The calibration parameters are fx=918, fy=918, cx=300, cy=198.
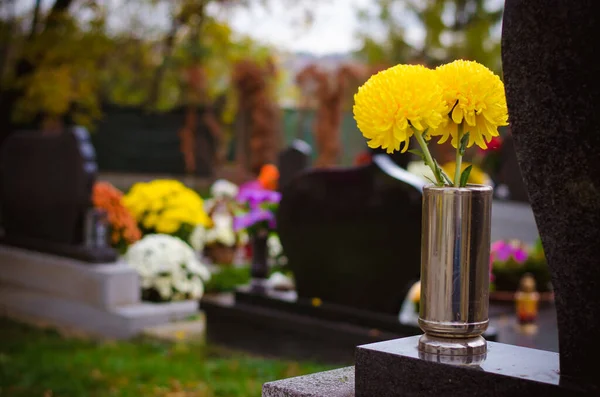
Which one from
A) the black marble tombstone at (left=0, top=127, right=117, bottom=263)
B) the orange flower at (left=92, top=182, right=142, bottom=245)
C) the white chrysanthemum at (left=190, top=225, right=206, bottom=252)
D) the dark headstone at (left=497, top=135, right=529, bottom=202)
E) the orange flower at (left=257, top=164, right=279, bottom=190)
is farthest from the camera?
the dark headstone at (left=497, top=135, right=529, bottom=202)

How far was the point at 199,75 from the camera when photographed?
2361 cm

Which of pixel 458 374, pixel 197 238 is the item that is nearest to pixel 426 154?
pixel 458 374

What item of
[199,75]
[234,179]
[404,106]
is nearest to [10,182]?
[404,106]

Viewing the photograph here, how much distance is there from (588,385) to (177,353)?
5.41m

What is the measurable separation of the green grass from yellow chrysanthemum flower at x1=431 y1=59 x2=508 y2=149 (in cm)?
385

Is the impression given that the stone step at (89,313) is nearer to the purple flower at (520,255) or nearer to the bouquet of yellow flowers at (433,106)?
the purple flower at (520,255)

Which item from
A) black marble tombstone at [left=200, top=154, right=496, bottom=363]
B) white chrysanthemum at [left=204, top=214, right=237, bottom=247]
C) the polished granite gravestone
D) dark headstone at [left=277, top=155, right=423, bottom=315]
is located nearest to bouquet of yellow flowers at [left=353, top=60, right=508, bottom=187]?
the polished granite gravestone

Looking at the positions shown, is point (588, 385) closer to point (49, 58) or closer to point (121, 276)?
point (121, 276)

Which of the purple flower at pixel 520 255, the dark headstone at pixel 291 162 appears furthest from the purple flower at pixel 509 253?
the dark headstone at pixel 291 162

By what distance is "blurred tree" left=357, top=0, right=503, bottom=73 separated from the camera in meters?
37.5

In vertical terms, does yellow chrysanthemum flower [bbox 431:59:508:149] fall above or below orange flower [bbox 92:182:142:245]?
above

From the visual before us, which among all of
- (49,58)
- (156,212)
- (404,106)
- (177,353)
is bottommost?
(177,353)

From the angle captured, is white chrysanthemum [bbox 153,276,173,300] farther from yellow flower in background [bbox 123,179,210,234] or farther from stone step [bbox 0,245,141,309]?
yellow flower in background [bbox 123,179,210,234]

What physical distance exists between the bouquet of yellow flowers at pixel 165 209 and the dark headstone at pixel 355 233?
11.5 feet
